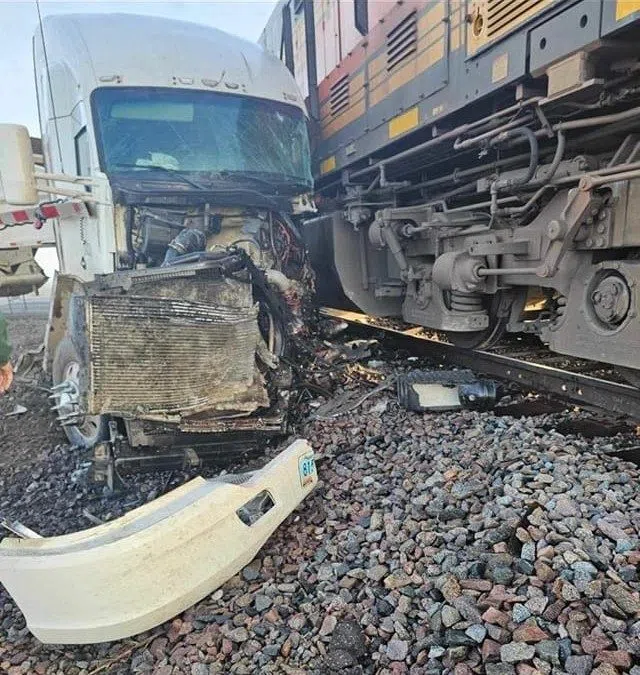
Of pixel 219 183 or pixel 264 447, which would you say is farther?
pixel 219 183

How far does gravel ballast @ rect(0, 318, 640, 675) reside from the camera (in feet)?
5.79

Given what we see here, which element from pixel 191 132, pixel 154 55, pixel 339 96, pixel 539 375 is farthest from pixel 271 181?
pixel 539 375

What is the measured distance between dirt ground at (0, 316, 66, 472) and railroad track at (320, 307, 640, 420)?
3661 millimetres

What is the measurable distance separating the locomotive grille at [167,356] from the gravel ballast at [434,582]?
85 centimetres

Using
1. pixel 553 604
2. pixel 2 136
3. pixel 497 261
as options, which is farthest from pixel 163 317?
pixel 497 261

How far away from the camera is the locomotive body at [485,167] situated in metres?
3.23

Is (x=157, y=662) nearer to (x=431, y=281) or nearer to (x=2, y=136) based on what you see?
(x=2, y=136)

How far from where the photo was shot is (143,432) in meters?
3.28

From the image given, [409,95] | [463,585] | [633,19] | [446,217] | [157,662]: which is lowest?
[157,662]

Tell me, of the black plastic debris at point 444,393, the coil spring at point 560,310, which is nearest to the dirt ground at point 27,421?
the black plastic debris at point 444,393

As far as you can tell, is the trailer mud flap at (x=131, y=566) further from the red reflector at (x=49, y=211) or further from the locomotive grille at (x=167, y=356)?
the red reflector at (x=49, y=211)

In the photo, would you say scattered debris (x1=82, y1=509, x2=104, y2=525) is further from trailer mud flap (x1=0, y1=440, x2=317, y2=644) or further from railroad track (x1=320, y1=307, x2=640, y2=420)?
railroad track (x1=320, y1=307, x2=640, y2=420)

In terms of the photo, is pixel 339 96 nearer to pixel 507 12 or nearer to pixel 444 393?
pixel 507 12

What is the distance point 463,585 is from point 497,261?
2936 mm
